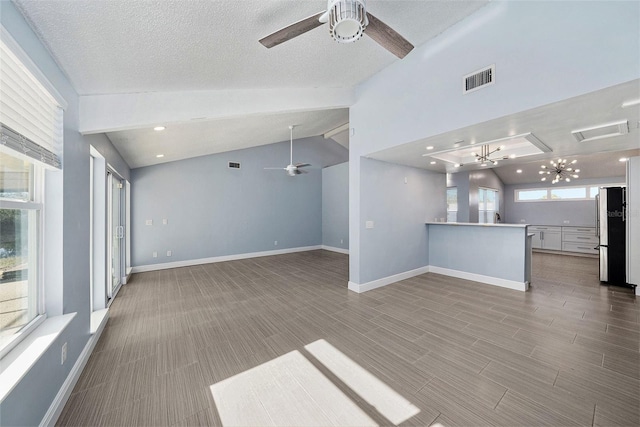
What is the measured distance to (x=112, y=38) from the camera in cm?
168

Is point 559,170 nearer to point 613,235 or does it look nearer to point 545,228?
point 545,228

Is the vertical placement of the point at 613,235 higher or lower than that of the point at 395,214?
lower

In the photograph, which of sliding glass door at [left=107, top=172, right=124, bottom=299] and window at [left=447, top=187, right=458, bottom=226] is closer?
sliding glass door at [left=107, top=172, right=124, bottom=299]

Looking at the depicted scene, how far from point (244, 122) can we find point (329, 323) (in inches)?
142

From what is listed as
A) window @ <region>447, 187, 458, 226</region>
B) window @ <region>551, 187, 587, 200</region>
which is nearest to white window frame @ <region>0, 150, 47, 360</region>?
window @ <region>447, 187, 458, 226</region>

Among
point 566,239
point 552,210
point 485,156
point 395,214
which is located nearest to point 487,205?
point 552,210

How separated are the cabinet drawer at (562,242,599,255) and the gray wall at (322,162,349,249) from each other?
275 inches

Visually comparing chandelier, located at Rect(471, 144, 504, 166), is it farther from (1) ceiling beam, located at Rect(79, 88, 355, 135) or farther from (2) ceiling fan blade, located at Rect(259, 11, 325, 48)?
(2) ceiling fan blade, located at Rect(259, 11, 325, 48)

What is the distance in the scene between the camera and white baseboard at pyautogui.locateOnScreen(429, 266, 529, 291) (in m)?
4.13

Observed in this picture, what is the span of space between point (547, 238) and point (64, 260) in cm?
1155

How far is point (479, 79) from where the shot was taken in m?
2.56

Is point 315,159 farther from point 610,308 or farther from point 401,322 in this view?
point 610,308

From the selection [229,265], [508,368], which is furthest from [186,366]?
[229,265]

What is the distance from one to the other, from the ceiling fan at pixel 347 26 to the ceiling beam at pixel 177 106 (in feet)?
4.31
